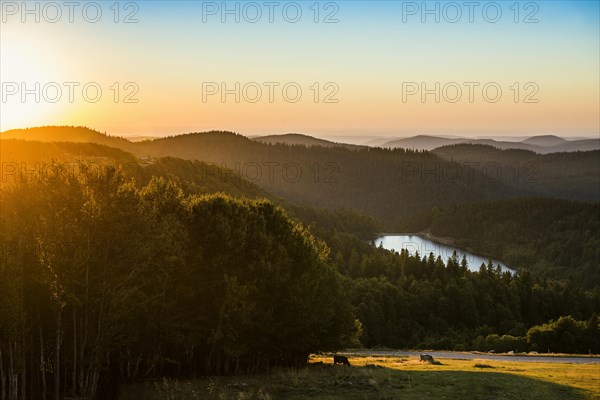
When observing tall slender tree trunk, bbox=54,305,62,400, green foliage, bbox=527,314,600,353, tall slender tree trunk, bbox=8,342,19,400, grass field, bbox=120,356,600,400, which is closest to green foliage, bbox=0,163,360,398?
tall slender tree trunk, bbox=54,305,62,400

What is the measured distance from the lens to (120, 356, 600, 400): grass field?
36.8 meters

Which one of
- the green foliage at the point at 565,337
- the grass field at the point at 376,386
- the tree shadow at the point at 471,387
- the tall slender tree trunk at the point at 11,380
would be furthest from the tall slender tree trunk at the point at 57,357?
the green foliage at the point at 565,337

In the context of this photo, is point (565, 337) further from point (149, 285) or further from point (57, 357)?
point (57, 357)

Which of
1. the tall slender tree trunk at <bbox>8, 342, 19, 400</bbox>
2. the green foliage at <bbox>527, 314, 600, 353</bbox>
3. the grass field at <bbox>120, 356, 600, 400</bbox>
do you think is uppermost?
the tall slender tree trunk at <bbox>8, 342, 19, 400</bbox>

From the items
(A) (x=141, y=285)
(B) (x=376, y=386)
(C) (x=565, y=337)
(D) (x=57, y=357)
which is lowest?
(C) (x=565, y=337)

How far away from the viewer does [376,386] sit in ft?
127

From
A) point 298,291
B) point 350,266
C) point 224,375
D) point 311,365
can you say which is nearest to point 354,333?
point 311,365

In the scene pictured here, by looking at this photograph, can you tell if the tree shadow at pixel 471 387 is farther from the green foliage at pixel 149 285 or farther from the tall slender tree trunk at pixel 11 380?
the tall slender tree trunk at pixel 11 380

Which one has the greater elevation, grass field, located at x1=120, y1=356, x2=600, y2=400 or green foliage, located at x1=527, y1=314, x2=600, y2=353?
grass field, located at x1=120, y1=356, x2=600, y2=400

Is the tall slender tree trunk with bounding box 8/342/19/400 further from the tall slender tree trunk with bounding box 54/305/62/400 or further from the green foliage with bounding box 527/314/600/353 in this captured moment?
the green foliage with bounding box 527/314/600/353

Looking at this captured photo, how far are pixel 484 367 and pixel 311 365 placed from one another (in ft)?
49.8

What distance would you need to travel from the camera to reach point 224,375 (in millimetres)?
46844

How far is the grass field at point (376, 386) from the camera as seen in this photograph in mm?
36844

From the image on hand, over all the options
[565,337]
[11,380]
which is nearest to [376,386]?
[11,380]
